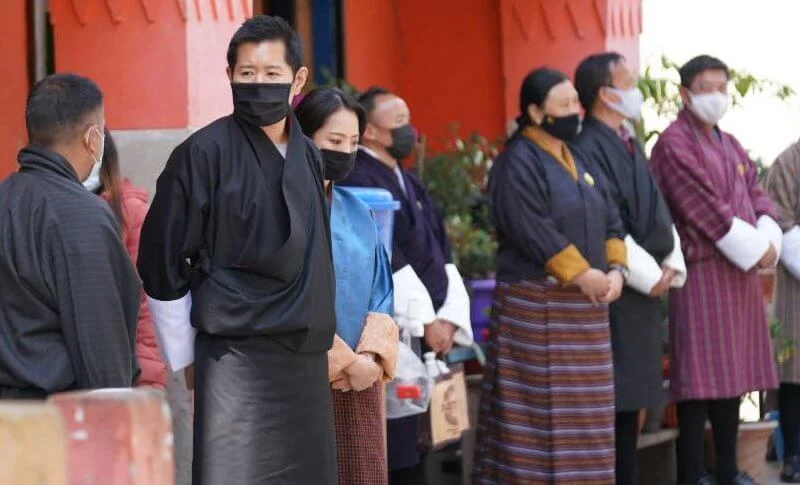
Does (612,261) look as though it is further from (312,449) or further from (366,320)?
(312,449)

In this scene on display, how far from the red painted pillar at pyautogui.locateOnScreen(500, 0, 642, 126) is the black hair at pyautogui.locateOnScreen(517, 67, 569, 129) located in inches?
75.7

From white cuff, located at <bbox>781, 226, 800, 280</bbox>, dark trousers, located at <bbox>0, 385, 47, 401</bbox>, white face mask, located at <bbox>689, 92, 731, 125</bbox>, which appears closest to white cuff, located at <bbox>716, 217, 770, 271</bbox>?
white face mask, located at <bbox>689, 92, 731, 125</bbox>

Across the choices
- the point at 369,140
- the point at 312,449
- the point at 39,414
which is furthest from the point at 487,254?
the point at 39,414

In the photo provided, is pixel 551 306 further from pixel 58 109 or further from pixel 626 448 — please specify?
pixel 58 109

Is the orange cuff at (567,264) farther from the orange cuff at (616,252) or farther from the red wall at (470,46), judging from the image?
the red wall at (470,46)

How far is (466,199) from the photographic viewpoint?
847cm

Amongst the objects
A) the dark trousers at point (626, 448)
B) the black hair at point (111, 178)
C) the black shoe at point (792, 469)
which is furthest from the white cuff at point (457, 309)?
the black shoe at point (792, 469)

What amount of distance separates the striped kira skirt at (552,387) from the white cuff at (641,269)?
268 mm

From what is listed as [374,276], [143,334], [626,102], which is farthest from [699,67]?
[143,334]

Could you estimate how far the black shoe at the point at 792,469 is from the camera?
8391 mm

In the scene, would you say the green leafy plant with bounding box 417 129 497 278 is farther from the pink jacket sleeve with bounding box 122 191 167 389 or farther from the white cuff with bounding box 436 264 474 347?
the pink jacket sleeve with bounding box 122 191 167 389

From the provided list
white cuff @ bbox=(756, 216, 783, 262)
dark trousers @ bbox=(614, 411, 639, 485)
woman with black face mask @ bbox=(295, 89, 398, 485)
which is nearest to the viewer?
woman with black face mask @ bbox=(295, 89, 398, 485)

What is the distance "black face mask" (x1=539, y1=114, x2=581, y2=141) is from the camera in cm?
702

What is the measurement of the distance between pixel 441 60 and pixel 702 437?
10.0 feet
